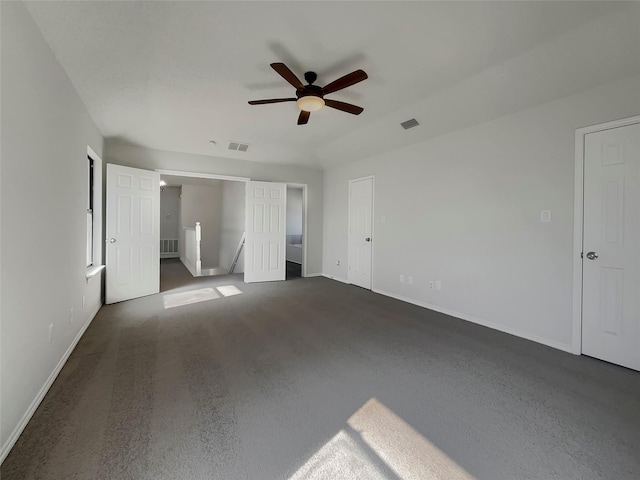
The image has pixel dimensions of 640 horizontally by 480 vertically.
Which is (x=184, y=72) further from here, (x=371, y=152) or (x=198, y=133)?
(x=371, y=152)

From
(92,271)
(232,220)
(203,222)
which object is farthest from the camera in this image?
→ (203,222)

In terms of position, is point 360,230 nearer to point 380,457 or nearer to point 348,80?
point 348,80

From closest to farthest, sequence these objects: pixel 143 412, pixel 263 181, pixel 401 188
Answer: pixel 143 412, pixel 401 188, pixel 263 181

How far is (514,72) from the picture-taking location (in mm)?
2713

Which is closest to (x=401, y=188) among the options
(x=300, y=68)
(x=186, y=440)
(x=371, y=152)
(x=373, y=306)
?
(x=371, y=152)

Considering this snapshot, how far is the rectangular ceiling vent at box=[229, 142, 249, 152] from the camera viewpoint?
16.2 ft

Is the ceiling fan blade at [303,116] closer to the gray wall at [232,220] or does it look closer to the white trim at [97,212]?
the white trim at [97,212]

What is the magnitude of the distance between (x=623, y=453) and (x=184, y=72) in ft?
13.8

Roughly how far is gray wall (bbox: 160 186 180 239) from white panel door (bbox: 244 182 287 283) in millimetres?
5477

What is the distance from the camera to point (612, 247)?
2535 mm

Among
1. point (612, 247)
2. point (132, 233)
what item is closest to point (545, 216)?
point (612, 247)

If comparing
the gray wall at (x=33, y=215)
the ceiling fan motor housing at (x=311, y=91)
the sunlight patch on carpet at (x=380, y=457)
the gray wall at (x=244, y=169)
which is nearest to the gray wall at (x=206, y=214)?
the gray wall at (x=244, y=169)

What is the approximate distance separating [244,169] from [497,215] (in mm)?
4475

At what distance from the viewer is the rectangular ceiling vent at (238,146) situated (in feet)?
16.2
